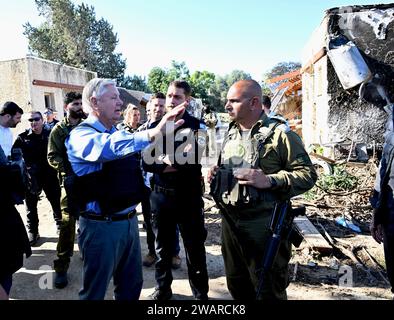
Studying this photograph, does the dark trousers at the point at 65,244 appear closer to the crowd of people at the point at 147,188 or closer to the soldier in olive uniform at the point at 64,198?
the soldier in olive uniform at the point at 64,198

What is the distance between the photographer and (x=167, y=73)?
35469 mm

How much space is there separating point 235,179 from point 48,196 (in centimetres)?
365

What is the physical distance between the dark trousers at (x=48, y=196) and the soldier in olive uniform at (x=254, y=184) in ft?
10.8

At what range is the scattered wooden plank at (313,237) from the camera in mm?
3969

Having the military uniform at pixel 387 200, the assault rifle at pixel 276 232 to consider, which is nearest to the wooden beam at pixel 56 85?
the assault rifle at pixel 276 232

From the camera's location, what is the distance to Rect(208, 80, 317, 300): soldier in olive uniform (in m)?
2.15

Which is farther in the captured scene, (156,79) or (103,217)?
(156,79)

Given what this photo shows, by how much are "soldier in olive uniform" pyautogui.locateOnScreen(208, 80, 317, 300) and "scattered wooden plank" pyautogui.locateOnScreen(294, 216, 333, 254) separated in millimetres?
1902

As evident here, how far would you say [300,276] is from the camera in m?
3.52

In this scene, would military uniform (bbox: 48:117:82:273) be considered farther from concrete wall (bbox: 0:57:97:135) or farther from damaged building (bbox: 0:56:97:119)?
damaged building (bbox: 0:56:97:119)

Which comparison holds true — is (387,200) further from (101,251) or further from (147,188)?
(101,251)

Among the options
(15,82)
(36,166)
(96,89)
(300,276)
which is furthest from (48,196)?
(15,82)
